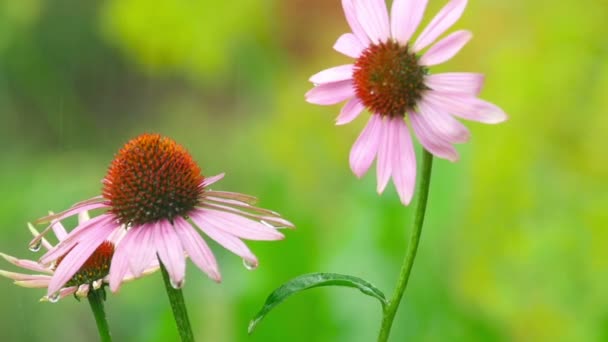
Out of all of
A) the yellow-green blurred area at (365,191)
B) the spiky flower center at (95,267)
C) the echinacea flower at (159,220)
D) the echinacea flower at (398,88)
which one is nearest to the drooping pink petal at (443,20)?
the echinacea flower at (398,88)

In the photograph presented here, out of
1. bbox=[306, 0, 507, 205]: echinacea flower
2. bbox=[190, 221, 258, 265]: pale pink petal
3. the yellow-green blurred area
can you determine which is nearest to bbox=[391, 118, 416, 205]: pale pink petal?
bbox=[306, 0, 507, 205]: echinacea flower

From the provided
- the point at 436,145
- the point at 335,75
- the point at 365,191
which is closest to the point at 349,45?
the point at 335,75

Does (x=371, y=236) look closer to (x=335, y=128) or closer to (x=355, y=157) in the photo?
(x=335, y=128)

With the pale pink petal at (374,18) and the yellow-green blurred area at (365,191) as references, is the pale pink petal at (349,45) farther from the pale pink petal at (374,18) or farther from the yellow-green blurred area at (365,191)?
the yellow-green blurred area at (365,191)

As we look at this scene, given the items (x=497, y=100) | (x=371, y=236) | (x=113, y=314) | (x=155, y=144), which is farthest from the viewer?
(x=113, y=314)

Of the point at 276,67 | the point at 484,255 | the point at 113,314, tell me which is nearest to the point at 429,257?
the point at 484,255

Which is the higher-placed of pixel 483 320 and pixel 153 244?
pixel 153 244
